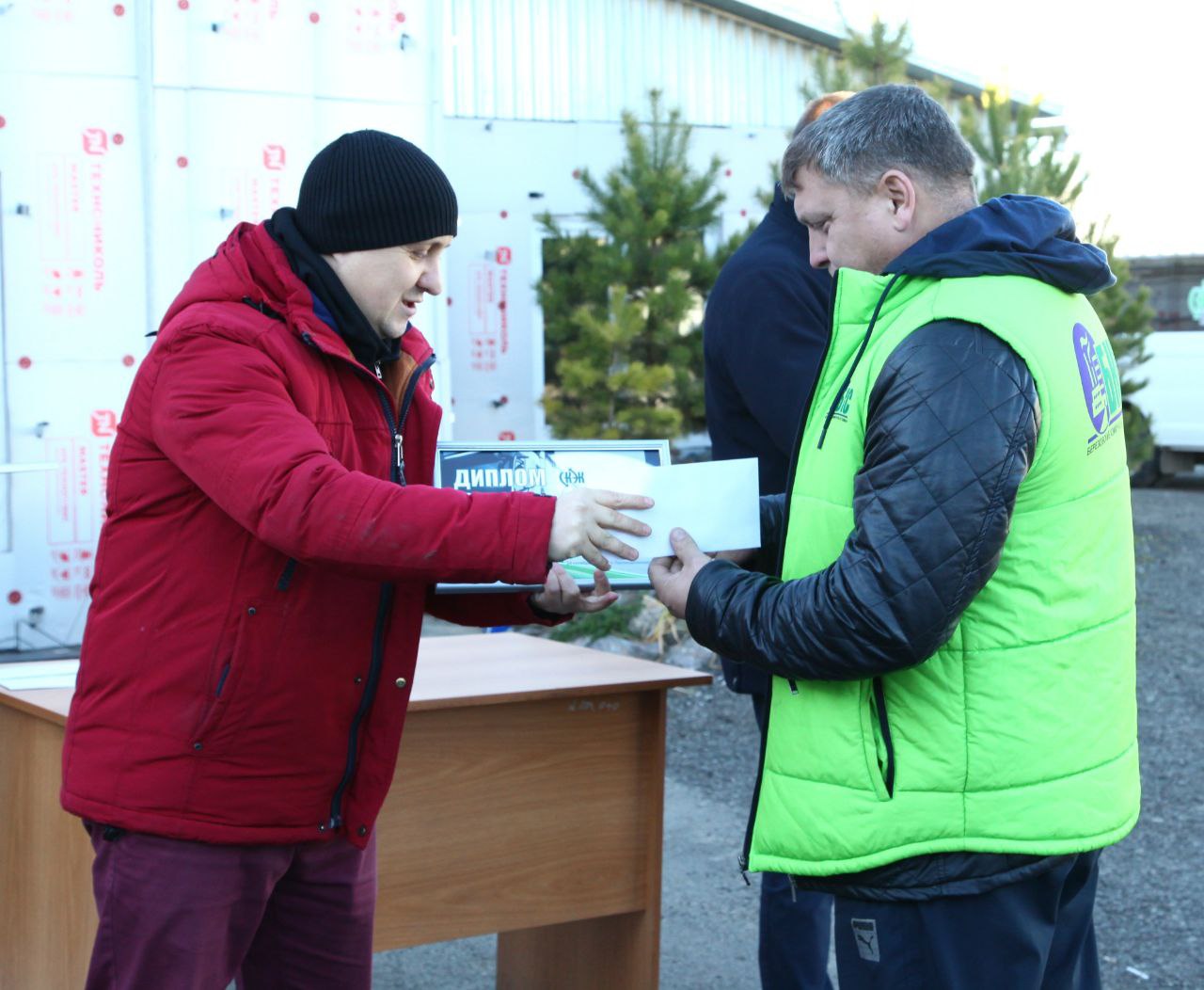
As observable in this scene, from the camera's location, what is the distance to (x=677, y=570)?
7.12 feet

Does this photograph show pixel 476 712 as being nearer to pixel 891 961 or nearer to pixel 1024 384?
pixel 891 961

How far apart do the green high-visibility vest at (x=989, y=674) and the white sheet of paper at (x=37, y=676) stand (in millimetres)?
1731

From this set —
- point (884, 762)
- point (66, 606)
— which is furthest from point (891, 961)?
point (66, 606)

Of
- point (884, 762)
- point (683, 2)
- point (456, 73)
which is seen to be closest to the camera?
point (884, 762)

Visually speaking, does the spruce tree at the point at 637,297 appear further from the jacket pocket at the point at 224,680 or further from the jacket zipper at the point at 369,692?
the jacket pocket at the point at 224,680

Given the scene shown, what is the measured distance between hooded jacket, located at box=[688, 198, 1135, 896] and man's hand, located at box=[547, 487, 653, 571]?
0.21 m

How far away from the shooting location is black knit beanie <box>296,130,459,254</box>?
2.13m

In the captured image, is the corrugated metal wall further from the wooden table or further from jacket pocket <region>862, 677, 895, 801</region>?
jacket pocket <region>862, 677, 895, 801</region>

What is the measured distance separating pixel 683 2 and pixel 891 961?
35.3 feet

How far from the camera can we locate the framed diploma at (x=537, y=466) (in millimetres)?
2510

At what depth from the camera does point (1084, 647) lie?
1.92 meters

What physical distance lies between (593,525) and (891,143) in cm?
70

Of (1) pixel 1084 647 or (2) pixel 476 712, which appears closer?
(1) pixel 1084 647

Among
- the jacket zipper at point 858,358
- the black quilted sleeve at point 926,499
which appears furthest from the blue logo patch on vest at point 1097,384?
the jacket zipper at point 858,358
